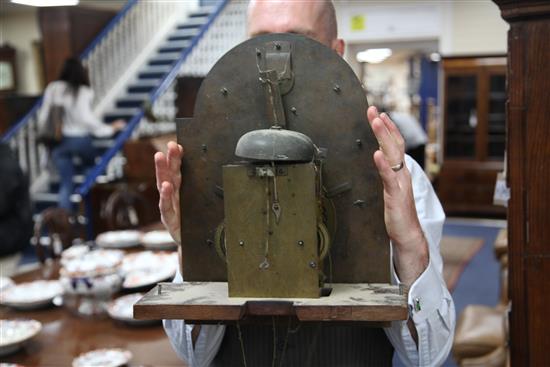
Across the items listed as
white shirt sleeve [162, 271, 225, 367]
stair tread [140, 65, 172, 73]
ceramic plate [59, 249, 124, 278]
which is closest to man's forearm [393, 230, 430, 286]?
white shirt sleeve [162, 271, 225, 367]

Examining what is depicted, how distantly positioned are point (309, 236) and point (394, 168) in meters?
0.19

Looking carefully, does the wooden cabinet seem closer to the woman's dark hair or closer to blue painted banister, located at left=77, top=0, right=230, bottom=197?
blue painted banister, located at left=77, top=0, right=230, bottom=197

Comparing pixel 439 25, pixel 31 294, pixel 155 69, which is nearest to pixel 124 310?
pixel 31 294

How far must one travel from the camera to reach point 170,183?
1.12m

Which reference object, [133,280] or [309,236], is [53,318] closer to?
[133,280]

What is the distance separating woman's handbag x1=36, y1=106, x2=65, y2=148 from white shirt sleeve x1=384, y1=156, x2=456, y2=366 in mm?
5589

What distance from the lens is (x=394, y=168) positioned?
3.44 ft

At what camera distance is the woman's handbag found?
6.22 meters

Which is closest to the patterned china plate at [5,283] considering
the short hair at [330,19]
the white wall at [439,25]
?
the short hair at [330,19]

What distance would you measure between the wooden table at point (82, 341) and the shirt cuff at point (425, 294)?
86 cm

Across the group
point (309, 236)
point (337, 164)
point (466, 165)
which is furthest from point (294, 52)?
point (466, 165)

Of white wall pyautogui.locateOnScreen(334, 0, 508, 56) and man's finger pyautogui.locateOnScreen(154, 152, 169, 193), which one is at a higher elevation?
white wall pyautogui.locateOnScreen(334, 0, 508, 56)

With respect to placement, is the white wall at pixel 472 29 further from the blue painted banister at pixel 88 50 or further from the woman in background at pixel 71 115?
the blue painted banister at pixel 88 50

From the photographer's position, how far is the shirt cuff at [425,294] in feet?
3.60
